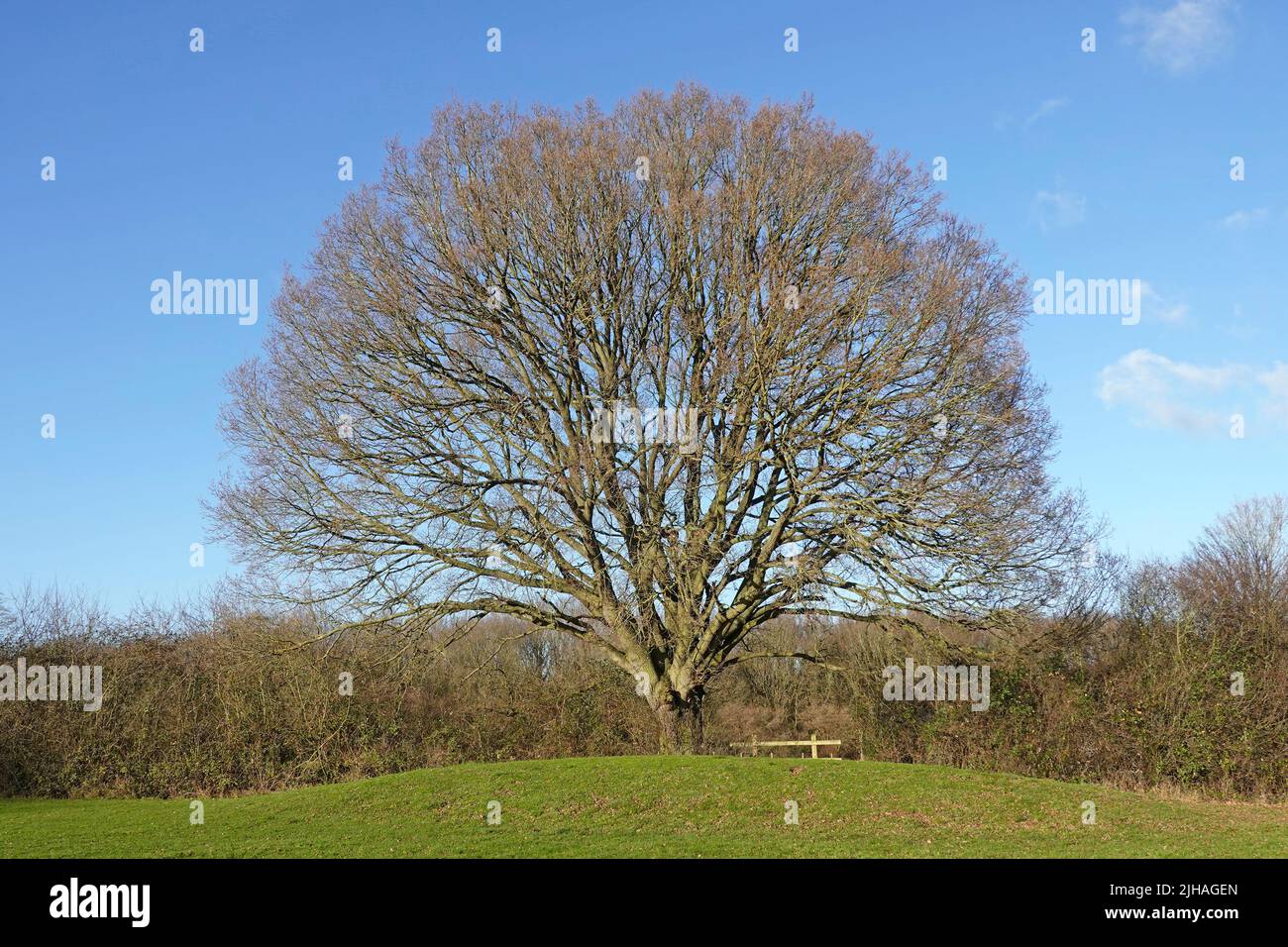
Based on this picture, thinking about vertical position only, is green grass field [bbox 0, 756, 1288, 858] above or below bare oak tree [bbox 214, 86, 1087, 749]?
below

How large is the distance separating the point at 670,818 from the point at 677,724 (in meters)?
6.43

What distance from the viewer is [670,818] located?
Answer: 53.1ft

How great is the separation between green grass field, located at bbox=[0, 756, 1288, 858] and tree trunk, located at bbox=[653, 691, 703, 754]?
2679 millimetres

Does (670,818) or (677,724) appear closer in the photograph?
(670,818)

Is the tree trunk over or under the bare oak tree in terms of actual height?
under

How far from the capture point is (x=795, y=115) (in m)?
21.8

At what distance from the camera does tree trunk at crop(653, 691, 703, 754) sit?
886 inches

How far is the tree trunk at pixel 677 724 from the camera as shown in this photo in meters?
22.5

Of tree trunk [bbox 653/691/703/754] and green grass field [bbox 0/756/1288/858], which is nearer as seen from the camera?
green grass field [bbox 0/756/1288/858]

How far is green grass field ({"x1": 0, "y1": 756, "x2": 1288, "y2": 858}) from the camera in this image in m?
13.7

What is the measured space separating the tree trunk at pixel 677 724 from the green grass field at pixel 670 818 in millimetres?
2679

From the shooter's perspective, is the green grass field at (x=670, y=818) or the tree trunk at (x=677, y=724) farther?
the tree trunk at (x=677, y=724)
